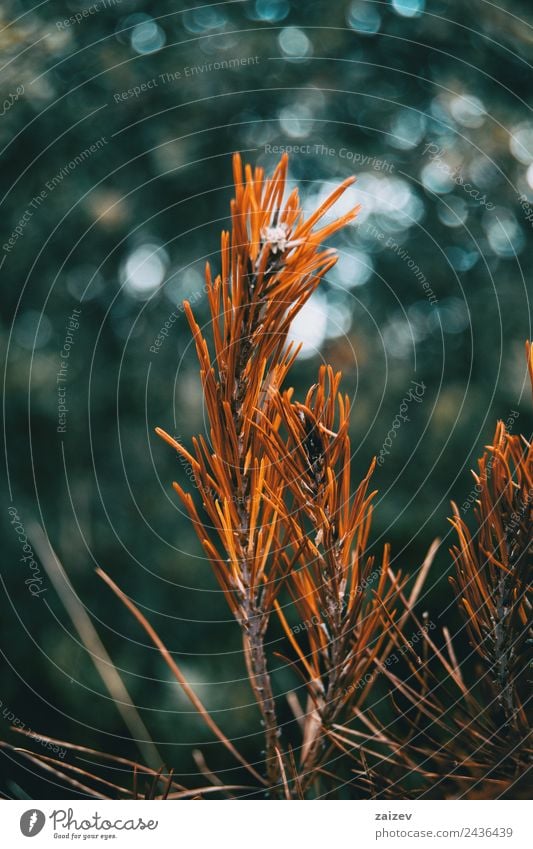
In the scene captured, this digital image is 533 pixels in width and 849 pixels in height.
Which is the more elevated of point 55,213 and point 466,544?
point 55,213

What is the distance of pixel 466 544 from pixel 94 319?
0.37m

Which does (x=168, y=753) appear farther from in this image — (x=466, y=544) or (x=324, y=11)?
(x=324, y=11)

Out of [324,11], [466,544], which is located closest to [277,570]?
[466,544]

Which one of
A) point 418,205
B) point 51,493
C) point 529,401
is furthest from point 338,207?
point 51,493

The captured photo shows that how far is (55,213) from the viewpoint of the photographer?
457mm

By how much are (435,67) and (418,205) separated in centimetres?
9

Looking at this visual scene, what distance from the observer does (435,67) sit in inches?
16.8

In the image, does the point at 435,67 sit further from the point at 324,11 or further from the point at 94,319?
the point at 94,319

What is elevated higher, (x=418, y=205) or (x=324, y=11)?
(x=324, y=11)

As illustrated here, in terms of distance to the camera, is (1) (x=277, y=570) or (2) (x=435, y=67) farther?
(2) (x=435, y=67)

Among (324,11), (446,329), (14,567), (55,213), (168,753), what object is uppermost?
(324,11)

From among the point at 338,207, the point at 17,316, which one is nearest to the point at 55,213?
the point at 17,316

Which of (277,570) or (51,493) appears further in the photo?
(51,493)

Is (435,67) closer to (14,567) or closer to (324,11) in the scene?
(324,11)
